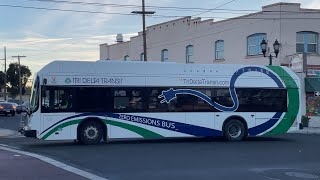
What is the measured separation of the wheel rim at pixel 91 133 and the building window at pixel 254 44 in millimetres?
21699

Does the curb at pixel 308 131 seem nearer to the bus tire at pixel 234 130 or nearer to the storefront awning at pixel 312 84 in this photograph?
the storefront awning at pixel 312 84

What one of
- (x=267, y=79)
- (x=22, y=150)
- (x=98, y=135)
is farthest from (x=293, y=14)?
(x=22, y=150)

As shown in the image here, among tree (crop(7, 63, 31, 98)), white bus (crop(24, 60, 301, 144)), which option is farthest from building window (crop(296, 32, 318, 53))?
tree (crop(7, 63, 31, 98))

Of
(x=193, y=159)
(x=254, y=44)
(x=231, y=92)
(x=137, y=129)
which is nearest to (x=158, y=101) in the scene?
(x=137, y=129)

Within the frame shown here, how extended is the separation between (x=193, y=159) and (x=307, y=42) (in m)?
24.8

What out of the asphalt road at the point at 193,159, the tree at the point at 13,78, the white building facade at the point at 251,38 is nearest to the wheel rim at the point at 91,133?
the asphalt road at the point at 193,159

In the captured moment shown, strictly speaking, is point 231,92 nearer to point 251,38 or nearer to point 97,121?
point 97,121

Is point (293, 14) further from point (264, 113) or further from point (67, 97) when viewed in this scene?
point (67, 97)

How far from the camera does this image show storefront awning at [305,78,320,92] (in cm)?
3081

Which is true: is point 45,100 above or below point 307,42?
below

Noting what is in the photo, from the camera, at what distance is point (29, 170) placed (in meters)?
12.3

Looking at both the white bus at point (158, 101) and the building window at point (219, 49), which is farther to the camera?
the building window at point (219, 49)

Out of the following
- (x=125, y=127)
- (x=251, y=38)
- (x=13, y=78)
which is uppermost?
(x=251, y=38)

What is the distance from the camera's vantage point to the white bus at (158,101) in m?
18.7
